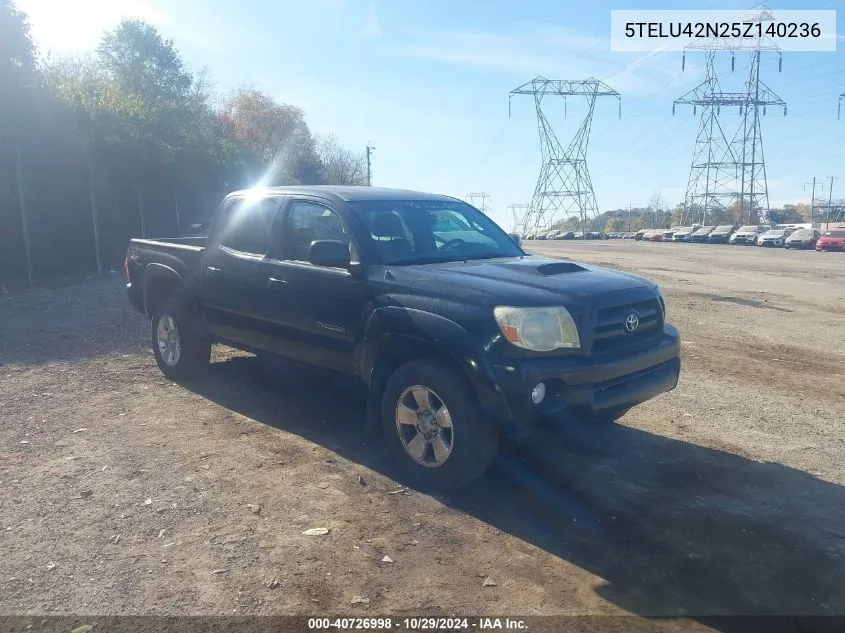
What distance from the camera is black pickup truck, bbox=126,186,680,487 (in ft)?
14.1

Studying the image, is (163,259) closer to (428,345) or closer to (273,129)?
(428,345)

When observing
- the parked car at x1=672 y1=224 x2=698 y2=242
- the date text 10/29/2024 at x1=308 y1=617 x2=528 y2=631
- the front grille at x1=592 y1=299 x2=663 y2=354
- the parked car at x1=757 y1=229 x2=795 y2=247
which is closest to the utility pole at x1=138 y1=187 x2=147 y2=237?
the front grille at x1=592 y1=299 x2=663 y2=354

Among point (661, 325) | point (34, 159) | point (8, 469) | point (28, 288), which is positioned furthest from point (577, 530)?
point (34, 159)

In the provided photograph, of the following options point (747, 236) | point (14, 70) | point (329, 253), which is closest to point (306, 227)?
point (329, 253)

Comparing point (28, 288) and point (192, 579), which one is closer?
point (192, 579)

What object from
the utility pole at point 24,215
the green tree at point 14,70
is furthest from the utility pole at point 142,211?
the utility pole at point 24,215

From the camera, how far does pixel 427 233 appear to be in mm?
5676

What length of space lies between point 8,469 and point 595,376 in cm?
399

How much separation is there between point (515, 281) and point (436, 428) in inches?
42.0

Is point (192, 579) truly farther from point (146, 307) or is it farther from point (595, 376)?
point (146, 307)

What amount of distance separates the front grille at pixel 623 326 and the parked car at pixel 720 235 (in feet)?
196

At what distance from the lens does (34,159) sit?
15203mm

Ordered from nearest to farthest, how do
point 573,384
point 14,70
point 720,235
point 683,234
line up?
point 573,384 < point 14,70 < point 720,235 < point 683,234

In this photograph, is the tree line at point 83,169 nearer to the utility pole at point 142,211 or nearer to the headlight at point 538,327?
the utility pole at point 142,211
